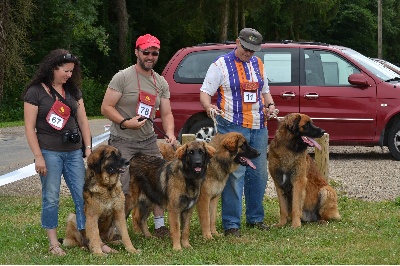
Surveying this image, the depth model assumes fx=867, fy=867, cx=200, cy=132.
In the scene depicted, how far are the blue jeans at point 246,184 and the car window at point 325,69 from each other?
20.7 ft

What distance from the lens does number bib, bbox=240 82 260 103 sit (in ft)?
31.0

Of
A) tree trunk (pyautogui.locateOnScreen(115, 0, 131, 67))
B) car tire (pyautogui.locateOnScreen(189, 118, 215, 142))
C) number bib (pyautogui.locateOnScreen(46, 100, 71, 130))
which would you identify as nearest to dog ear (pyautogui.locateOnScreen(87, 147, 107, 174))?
number bib (pyautogui.locateOnScreen(46, 100, 71, 130))

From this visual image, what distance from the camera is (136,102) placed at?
8938 mm

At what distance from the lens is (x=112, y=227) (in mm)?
8805

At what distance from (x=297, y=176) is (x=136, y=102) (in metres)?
2.21

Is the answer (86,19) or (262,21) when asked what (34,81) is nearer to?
(86,19)

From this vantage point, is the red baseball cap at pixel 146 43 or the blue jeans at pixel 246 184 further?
the blue jeans at pixel 246 184

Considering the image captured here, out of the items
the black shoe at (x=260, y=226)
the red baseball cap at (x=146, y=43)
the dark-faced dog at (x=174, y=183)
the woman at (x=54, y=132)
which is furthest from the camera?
the black shoe at (x=260, y=226)

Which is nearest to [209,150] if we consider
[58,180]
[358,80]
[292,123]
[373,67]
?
[58,180]

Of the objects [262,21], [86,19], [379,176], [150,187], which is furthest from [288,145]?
[262,21]

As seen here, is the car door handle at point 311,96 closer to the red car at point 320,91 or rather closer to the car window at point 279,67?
the red car at point 320,91

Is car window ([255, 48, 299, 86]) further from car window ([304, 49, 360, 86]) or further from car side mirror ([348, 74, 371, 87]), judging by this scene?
car side mirror ([348, 74, 371, 87])

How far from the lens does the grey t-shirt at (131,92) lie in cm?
889

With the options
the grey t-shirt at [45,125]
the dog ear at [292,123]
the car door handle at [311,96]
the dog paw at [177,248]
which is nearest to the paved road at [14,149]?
the car door handle at [311,96]
